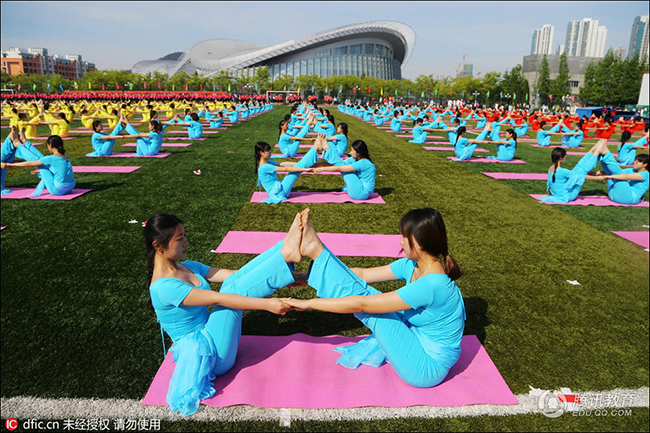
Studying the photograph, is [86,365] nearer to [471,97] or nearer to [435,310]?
[435,310]

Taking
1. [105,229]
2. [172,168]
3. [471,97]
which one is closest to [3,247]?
[105,229]

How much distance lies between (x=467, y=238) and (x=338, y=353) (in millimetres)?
3277

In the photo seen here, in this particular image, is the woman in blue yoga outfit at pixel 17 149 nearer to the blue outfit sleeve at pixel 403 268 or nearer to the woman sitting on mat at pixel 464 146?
the blue outfit sleeve at pixel 403 268

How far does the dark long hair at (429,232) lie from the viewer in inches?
88.7

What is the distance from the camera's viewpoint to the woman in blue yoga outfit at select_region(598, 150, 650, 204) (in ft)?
23.4

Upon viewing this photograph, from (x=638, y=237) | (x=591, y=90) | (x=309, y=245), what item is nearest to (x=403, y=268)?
(x=309, y=245)

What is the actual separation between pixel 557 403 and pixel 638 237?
441cm

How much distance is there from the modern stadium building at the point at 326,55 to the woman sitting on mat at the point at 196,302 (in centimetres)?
8881

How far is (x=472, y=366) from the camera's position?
2891 millimetres

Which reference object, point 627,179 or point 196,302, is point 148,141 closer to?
point 196,302

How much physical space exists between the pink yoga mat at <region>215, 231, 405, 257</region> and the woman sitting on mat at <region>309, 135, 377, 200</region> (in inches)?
67.6

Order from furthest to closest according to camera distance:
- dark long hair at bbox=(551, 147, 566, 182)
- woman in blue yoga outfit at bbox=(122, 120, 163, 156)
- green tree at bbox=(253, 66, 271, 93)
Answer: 1. green tree at bbox=(253, 66, 271, 93)
2. woman in blue yoga outfit at bbox=(122, 120, 163, 156)
3. dark long hair at bbox=(551, 147, 566, 182)

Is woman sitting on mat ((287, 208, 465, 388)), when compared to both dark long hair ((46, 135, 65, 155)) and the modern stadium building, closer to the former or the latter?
dark long hair ((46, 135, 65, 155))

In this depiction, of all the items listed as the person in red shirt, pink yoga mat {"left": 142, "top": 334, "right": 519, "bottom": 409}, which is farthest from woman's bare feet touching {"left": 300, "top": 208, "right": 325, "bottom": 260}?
the person in red shirt
